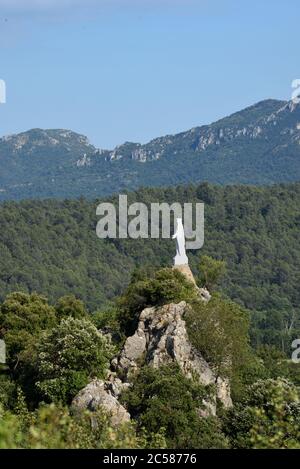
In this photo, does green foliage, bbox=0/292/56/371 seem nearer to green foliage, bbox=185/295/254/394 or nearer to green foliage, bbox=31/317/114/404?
green foliage, bbox=31/317/114/404

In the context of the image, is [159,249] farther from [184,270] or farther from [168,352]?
[168,352]

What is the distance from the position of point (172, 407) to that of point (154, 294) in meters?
7.48

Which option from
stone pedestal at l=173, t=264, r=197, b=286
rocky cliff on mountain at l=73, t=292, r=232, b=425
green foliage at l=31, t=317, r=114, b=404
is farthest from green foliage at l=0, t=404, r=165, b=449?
stone pedestal at l=173, t=264, r=197, b=286

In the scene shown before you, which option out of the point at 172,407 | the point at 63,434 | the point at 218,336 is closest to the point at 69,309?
the point at 218,336

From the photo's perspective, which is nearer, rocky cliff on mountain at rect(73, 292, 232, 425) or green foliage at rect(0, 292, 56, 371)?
rocky cliff on mountain at rect(73, 292, 232, 425)

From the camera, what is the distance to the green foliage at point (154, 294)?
43.2 metres

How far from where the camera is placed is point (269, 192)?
177 meters

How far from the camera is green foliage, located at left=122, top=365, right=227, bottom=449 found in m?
36.1

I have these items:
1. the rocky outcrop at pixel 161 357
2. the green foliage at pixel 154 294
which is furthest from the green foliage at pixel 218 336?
the green foliage at pixel 154 294

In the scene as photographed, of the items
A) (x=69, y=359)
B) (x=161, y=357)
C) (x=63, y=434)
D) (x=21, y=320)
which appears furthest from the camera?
(x=21, y=320)

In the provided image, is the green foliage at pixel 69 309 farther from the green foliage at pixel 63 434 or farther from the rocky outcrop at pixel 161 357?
the green foliage at pixel 63 434

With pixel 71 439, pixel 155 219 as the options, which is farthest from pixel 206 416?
pixel 155 219

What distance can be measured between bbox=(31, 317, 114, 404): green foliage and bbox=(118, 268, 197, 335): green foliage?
10.4ft

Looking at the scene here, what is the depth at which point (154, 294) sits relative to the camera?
144 feet
